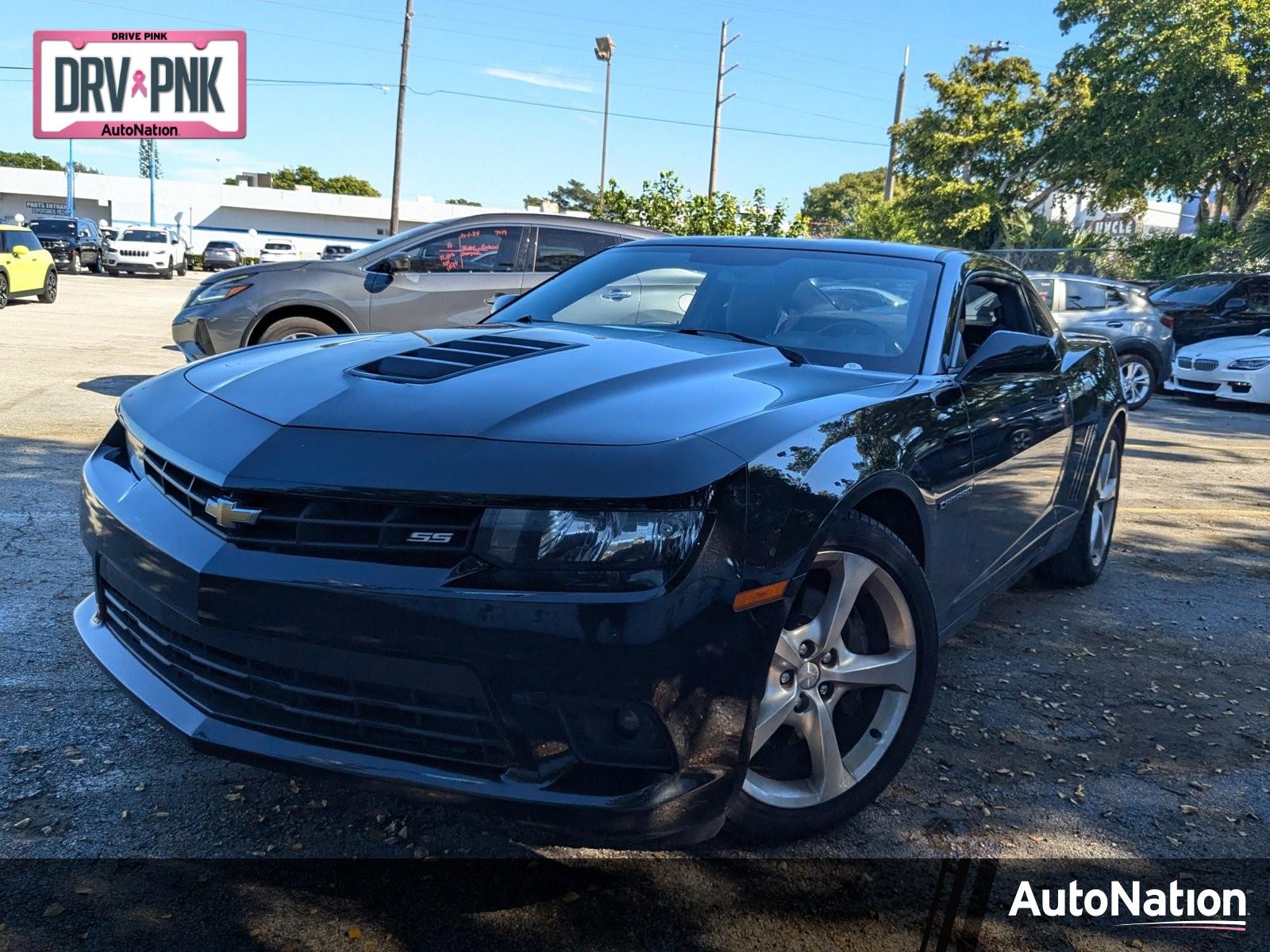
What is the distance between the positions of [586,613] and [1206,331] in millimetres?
15888

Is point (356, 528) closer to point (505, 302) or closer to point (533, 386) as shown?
point (533, 386)

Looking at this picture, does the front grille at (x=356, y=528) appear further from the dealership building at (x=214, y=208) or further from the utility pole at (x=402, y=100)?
the dealership building at (x=214, y=208)

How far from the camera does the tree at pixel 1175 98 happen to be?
82.5ft

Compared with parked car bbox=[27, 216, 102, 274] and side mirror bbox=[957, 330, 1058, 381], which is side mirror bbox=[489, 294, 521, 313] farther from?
parked car bbox=[27, 216, 102, 274]

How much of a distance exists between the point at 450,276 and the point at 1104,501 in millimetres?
5613

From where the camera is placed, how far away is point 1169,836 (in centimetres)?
286

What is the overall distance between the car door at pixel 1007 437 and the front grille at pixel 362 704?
1.81 meters

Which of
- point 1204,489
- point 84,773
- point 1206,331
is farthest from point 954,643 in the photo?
point 1206,331

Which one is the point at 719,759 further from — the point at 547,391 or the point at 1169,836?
the point at 1169,836

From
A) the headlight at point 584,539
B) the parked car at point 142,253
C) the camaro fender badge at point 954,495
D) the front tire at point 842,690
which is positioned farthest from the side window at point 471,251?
the parked car at point 142,253

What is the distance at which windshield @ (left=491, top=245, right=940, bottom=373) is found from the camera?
138 inches

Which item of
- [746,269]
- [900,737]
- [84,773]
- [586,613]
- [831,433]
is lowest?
[84,773]

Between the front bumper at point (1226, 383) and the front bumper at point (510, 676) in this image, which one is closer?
the front bumper at point (510, 676)

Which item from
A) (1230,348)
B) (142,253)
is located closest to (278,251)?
(142,253)
